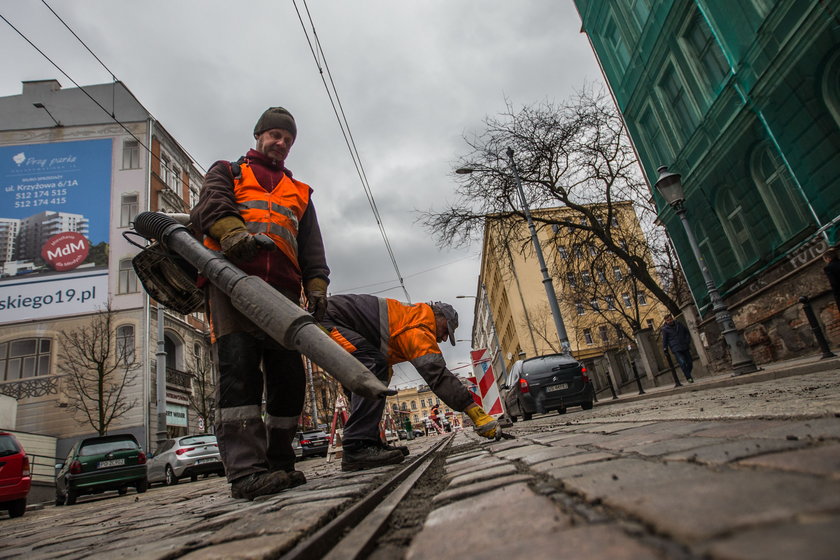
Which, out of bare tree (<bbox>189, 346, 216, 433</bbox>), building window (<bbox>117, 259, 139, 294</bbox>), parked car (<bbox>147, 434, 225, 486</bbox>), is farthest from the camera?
bare tree (<bbox>189, 346, 216, 433</bbox>)

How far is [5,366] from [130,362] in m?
5.96

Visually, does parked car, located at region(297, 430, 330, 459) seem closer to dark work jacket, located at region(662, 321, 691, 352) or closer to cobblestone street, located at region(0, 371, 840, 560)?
dark work jacket, located at region(662, 321, 691, 352)

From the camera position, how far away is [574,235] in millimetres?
17078

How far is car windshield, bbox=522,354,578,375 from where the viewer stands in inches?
445

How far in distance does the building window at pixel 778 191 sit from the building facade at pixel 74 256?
945 inches

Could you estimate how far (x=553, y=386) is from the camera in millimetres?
11125

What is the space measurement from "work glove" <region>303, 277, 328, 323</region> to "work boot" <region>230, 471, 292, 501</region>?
1124 mm

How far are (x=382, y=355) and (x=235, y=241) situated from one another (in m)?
1.64

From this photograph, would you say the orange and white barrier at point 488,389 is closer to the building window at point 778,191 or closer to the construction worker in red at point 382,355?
the construction worker in red at point 382,355

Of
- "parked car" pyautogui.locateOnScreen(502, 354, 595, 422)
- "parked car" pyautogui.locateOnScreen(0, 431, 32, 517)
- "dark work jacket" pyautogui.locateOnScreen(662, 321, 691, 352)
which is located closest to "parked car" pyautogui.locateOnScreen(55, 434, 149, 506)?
"parked car" pyautogui.locateOnScreen(0, 431, 32, 517)

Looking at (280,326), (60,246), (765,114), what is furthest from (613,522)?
(60,246)

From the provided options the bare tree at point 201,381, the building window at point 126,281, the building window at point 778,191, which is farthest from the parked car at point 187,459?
the building window at point 778,191

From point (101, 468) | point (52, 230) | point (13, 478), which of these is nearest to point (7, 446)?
point (13, 478)

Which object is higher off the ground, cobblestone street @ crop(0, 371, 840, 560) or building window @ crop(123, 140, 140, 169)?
building window @ crop(123, 140, 140, 169)
